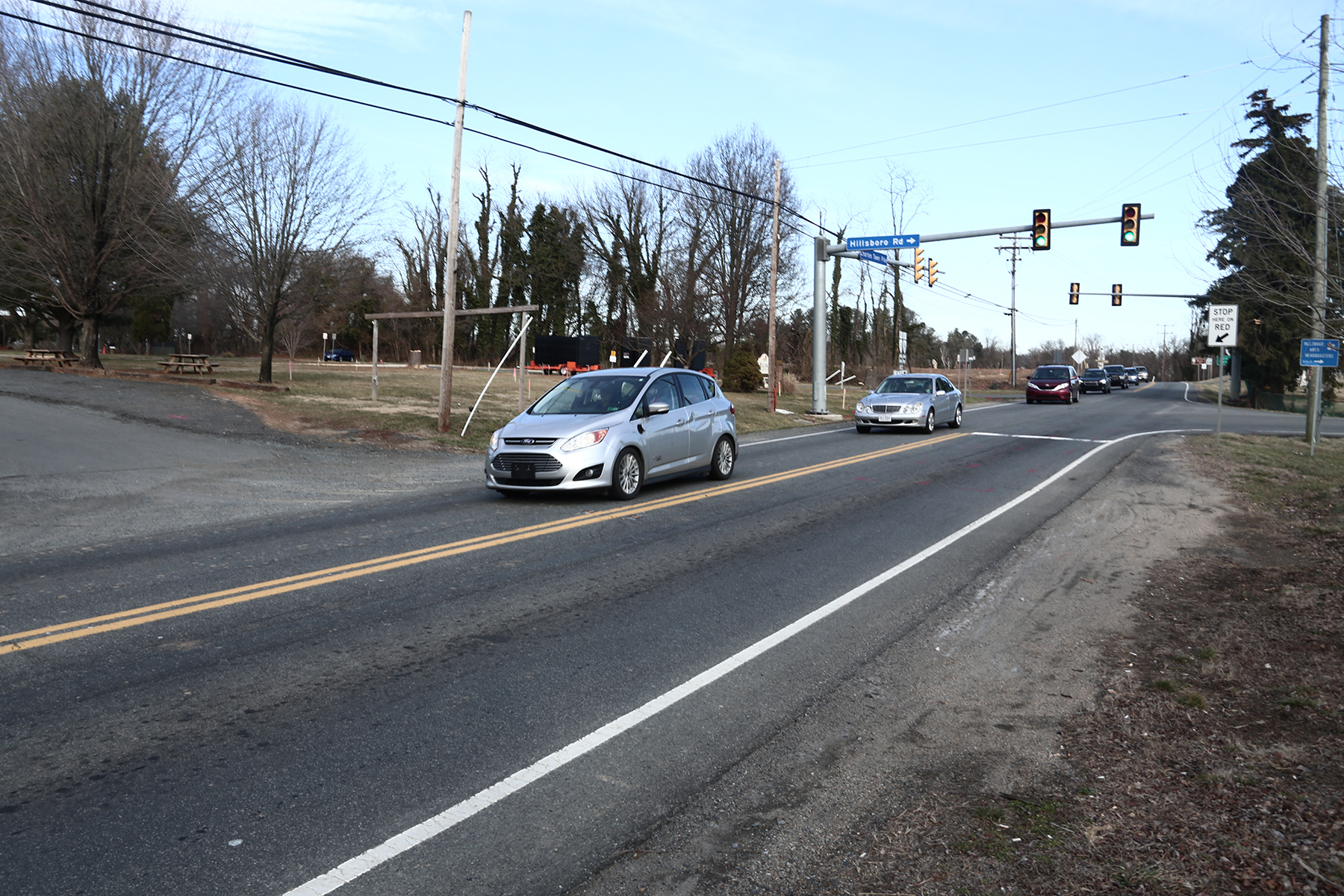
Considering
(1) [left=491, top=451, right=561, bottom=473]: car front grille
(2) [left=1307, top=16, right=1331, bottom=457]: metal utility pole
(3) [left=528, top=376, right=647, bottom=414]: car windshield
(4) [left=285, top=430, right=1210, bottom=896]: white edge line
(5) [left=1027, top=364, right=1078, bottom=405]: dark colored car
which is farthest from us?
(5) [left=1027, top=364, right=1078, bottom=405]: dark colored car

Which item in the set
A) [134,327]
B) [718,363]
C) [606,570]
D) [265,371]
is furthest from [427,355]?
[606,570]

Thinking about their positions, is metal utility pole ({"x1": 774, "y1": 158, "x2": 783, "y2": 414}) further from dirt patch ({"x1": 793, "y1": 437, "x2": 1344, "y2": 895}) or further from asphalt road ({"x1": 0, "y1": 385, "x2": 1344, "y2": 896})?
dirt patch ({"x1": 793, "y1": 437, "x2": 1344, "y2": 895})

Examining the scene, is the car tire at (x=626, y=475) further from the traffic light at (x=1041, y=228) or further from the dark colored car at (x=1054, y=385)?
the dark colored car at (x=1054, y=385)

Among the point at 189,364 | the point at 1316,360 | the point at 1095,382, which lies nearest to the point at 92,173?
the point at 189,364

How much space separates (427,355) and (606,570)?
6315 centimetres

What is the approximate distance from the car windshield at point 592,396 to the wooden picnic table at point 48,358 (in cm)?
2115

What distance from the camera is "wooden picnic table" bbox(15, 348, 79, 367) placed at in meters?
26.6

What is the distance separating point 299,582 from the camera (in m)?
7.28

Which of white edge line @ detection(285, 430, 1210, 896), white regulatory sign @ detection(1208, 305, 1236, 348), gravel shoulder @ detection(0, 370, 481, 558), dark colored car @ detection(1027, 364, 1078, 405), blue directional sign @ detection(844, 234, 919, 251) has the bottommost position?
white edge line @ detection(285, 430, 1210, 896)

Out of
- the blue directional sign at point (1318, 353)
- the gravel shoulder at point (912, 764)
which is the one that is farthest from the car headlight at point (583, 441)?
the blue directional sign at point (1318, 353)

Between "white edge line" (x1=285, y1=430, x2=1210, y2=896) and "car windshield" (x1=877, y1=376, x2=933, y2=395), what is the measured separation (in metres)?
16.9

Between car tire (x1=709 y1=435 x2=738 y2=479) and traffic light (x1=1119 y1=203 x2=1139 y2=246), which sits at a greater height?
traffic light (x1=1119 y1=203 x2=1139 y2=246)

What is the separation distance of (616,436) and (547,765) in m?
7.60

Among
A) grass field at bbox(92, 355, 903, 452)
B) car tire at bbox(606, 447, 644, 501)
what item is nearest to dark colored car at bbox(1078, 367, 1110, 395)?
grass field at bbox(92, 355, 903, 452)
